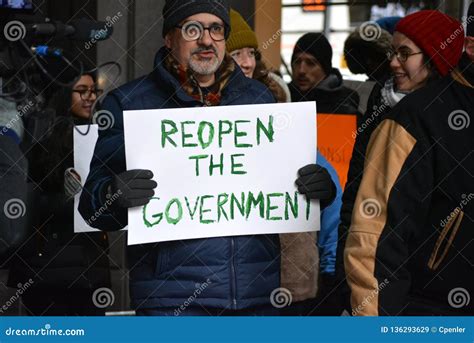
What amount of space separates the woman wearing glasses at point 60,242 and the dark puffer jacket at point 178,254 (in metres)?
0.92

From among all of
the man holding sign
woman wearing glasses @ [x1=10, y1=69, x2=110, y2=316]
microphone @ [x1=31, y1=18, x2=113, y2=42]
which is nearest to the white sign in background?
woman wearing glasses @ [x1=10, y1=69, x2=110, y2=316]

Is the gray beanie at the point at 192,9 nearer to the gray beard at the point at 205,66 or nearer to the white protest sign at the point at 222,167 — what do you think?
the gray beard at the point at 205,66

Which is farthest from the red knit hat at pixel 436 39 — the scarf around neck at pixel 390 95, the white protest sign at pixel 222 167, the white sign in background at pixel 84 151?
the white sign in background at pixel 84 151

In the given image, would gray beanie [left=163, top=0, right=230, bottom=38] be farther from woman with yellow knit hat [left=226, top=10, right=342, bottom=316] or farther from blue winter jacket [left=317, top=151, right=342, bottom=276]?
blue winter jacket [left=317, top=151, right=342, bottom=276]

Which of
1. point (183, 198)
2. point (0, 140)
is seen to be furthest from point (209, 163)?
point (0, 140)

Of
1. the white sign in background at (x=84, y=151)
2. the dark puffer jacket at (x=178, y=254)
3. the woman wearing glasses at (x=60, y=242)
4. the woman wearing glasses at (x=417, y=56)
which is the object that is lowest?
the woman wearing glasses at (x=60, y=242)

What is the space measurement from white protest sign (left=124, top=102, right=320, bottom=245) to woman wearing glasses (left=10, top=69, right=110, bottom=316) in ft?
2.95

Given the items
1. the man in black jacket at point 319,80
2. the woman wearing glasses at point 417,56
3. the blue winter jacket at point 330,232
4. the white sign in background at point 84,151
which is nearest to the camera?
the woman wearing glasses at point 417,56

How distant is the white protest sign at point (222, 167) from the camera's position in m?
3.41

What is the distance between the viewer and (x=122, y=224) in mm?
3502

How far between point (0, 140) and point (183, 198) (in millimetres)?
847

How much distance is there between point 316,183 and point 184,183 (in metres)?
0.39

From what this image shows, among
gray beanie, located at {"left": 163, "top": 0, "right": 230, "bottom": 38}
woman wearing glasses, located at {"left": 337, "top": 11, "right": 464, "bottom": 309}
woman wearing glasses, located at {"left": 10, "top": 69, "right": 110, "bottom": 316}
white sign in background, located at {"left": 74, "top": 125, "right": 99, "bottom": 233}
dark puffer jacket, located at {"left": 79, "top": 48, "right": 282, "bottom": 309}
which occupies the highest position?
gray beanie, located at {"left": 163, "top": 0, "right": 230, "bottom": 38}

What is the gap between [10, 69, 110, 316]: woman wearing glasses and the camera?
4.36 metres
